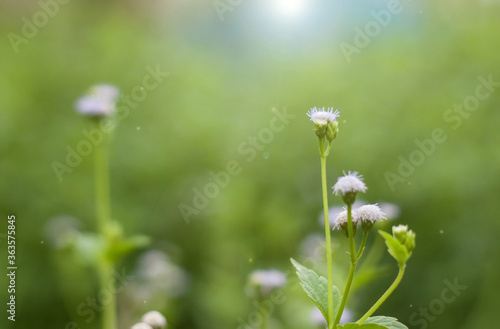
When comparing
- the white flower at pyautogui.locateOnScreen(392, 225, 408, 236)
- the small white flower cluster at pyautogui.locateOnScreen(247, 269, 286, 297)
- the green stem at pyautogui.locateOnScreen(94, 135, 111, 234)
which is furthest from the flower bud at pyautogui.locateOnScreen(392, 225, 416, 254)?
the green stem at pyautogui.locateOnScreen(94, 135, 111, 234)

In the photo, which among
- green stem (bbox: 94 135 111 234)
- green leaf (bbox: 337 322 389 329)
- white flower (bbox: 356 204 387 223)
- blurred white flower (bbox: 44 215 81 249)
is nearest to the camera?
green leaf (bbox: 337 322 389 329)

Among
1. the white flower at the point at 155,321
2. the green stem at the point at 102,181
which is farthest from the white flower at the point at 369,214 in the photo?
the green stem at the point at 102,181

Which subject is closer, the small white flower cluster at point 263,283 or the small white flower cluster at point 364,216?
the small white flower cluster at point 364,216

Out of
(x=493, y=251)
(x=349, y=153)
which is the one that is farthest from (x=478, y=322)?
(x=349, y=153)

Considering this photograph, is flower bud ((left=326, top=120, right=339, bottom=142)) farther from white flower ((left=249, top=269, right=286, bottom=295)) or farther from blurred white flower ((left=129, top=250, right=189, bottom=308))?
blurred white flower ((left=129, top=250, right=189, bottom=308))

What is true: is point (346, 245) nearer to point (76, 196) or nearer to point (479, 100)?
point (479, 100)

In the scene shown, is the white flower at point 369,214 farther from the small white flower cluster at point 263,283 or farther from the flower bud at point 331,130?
the small white flower cluster at point 263,283

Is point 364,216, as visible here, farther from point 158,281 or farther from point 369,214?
point 158,281
